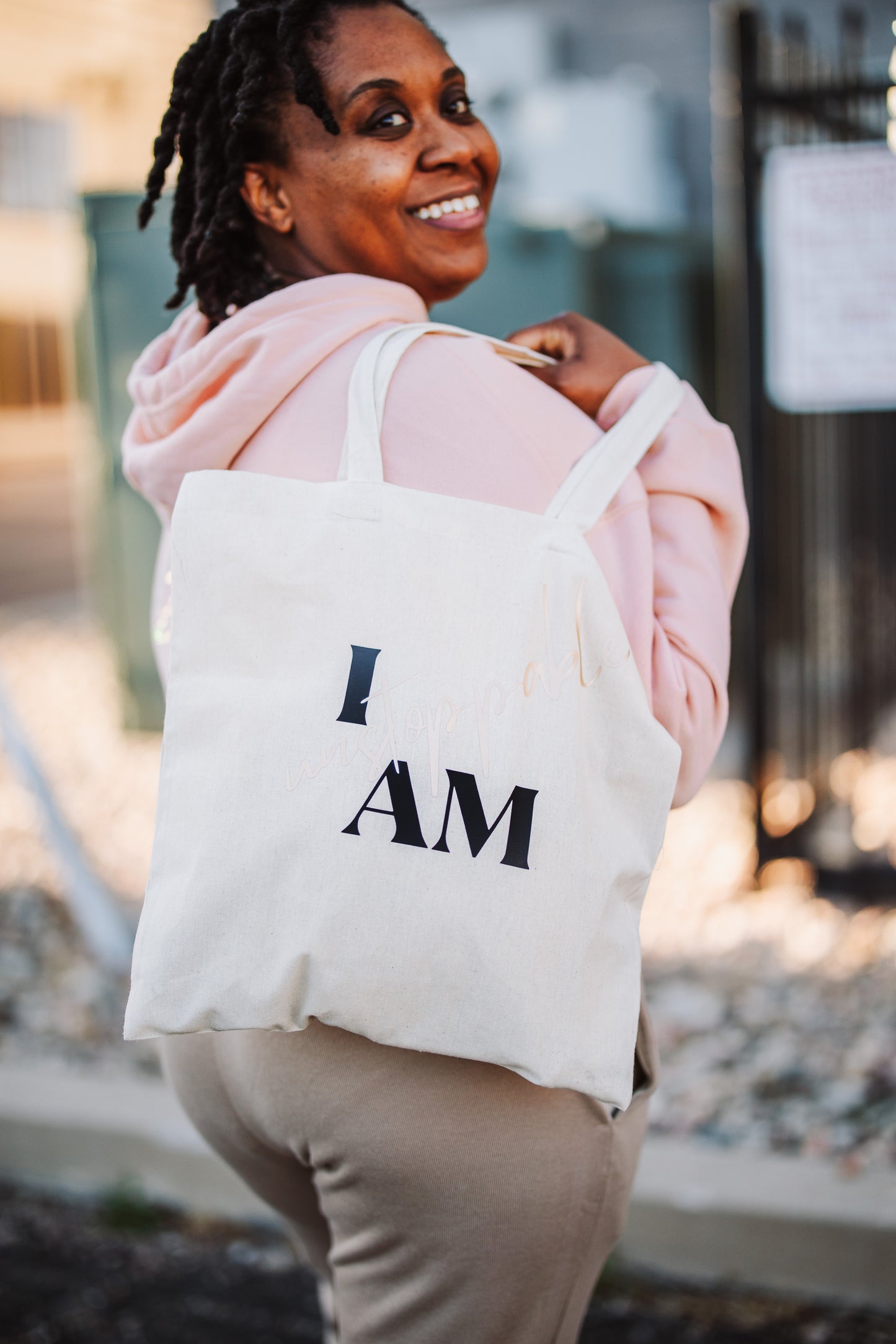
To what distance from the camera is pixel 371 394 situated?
1136mm

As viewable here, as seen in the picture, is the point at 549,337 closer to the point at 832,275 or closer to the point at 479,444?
the point at 479,444

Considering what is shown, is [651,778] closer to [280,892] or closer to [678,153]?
[280,892]

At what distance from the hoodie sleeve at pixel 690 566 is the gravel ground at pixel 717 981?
1.79 metres

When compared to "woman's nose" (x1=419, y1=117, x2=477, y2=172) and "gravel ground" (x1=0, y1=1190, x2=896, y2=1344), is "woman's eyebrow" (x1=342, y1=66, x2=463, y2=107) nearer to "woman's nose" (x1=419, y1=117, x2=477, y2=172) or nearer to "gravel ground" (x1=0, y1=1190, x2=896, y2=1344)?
"woman's nose" (x1=419, y1=117, x2=477, y2=172)

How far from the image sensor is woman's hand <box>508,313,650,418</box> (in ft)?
4.26

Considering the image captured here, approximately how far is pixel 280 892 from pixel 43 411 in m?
14.7

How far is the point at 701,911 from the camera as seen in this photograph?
4039 millimetres

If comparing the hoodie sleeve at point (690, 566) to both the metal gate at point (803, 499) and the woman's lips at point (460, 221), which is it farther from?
the metal gate at point (803, 499)

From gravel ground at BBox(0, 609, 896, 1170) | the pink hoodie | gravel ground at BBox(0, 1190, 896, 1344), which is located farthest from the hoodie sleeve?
gravel ground at BBox(0, 609, 896, 1170)

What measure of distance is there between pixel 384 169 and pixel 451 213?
92 mm

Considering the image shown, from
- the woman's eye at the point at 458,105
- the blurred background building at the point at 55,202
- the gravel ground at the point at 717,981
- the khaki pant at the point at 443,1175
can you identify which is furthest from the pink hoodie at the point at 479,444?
the blurred background building at the point at 55,202

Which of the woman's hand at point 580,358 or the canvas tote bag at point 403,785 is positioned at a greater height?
the woman's hand at point 580,358

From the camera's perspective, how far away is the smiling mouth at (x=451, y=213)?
1354mm

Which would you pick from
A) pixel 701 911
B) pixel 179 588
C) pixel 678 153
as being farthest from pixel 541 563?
pixel 678 153
